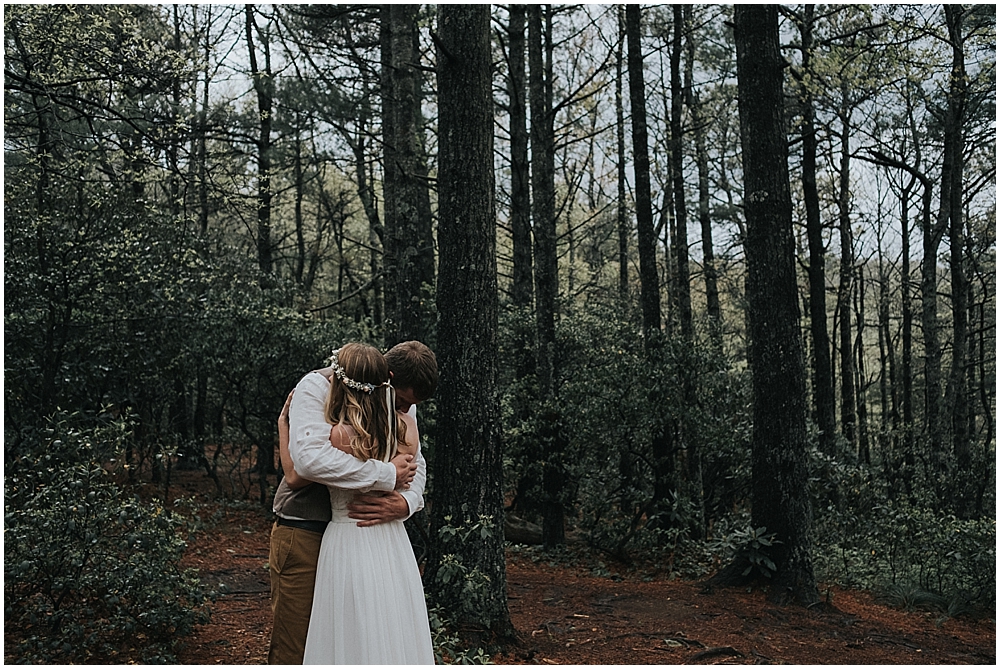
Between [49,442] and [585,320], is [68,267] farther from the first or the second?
[585,320]

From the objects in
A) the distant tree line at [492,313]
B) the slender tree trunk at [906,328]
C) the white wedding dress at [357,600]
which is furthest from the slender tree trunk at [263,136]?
the slender tree trunk at [906,328]

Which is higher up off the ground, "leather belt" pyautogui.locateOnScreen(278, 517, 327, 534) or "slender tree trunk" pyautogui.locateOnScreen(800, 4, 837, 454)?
"slender tree trunk" pyautogui.locateOnScreen(800, 4, 837, 454)

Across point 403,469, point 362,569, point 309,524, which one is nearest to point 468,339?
point 403,469

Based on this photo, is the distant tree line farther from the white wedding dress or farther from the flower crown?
the flower crown

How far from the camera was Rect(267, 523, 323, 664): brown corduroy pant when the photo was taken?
374cm

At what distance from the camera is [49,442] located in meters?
5.86

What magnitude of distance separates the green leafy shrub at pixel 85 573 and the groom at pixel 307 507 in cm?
250

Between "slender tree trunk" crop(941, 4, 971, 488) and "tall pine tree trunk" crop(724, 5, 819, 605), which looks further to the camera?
"slender tree trunk" crop(941, 4, 971, 488)

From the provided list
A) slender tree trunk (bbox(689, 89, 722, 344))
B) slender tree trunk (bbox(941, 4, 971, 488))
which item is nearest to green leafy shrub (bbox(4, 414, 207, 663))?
slender tree trunk (bbox(941, 4, 971, 488))

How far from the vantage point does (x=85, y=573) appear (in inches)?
229

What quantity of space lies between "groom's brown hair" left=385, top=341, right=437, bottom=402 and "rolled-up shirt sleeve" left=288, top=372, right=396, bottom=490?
14.7 inches

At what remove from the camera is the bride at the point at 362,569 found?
3.63m

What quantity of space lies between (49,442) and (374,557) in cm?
343

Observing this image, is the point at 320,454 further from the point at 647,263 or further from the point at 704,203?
the point at 704,203
